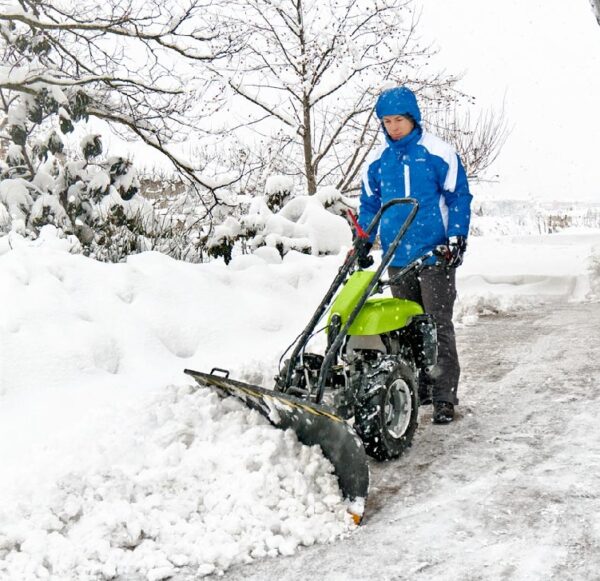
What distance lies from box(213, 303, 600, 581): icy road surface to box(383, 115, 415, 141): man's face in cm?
177

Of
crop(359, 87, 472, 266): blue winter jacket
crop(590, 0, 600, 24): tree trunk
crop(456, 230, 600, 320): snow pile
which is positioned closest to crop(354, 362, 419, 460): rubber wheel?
crop(359, 87, 472, 266): blue winter jacket

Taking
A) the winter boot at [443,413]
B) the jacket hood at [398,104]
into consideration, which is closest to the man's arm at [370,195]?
the jacket hood at [398,104]

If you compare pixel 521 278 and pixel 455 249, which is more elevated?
pixel 455 249

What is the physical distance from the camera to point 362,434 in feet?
11.4

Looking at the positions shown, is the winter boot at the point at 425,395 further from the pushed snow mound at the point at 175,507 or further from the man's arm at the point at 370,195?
the pushed snow mound at the point at 175,507

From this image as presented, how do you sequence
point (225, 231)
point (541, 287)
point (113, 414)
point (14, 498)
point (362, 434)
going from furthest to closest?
point (541, 287) → point (225, 231) → point (113, 414) → point (362, 434) → point (14, 498)

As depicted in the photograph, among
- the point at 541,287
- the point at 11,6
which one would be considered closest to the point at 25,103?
the point at 11,6

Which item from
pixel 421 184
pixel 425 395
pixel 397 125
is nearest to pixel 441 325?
pixel 425 395

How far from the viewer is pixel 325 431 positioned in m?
3.22

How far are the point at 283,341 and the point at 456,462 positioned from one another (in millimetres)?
2707

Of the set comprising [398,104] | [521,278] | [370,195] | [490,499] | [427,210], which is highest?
[398,104]

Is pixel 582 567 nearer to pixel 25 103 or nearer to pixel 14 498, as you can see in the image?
pixel 14 498

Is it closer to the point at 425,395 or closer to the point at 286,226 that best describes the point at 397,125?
the point at 425,395

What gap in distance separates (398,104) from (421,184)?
0.49 m
